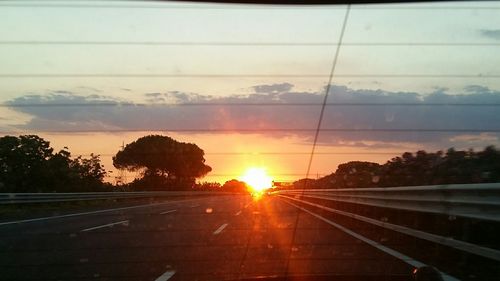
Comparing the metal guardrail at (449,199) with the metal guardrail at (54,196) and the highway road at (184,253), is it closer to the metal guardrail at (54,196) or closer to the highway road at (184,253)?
the highway road at (184,253)

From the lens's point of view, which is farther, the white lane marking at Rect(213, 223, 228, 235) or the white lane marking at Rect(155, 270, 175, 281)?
the white lane marking at Rect(213, 223, 228, 235)

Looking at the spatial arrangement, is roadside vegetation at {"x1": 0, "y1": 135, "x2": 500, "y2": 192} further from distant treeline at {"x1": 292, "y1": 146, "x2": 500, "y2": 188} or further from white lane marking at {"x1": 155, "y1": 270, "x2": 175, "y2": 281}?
white lane marking at {"x1": 155, "y1": 270, "x2": 175, "y2": 281}

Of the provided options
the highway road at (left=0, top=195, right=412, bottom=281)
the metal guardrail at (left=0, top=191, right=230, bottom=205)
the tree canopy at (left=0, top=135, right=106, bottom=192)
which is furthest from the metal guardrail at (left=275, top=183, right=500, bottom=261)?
the tree canopy at (left=0, top=135, right=106, bottom=192)

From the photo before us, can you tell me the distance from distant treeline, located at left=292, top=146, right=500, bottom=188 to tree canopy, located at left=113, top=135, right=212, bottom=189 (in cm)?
528

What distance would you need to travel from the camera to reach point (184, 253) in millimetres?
10711

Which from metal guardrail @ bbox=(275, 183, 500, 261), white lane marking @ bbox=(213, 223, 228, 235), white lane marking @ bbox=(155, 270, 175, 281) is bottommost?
white lane marking @ bbox=(155, 270, 175, 281)

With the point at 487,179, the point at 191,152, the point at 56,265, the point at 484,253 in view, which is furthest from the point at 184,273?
the point at 191,152

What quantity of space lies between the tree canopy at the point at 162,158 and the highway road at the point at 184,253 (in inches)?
139

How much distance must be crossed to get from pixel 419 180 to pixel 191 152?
831 cm

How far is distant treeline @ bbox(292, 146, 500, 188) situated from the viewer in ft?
43.9

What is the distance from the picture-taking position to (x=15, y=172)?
34438 millimetres

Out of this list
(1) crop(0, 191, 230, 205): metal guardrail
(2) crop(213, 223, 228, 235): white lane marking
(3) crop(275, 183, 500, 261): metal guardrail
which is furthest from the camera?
(1) crop(0, 191, 230, 205): metal guardrail

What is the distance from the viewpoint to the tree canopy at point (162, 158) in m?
19.3

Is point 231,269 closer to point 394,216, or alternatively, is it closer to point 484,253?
point 484,253
